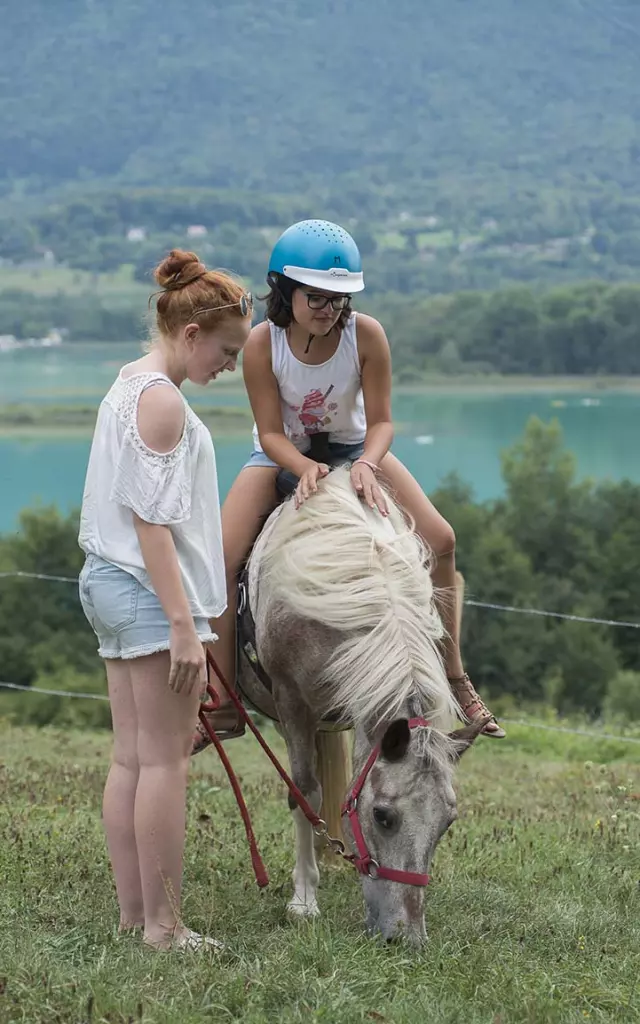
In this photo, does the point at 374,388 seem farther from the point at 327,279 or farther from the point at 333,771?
the point at 333,771

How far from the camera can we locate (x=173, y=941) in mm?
3488

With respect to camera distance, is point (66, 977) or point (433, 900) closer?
point (66, 977)

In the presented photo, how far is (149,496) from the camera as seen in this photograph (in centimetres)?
337

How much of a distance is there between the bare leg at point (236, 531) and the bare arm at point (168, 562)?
1273mm

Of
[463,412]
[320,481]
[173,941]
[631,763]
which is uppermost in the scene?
[320,481]

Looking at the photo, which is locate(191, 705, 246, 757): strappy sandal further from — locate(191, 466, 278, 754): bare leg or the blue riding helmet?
the blue riding helmet

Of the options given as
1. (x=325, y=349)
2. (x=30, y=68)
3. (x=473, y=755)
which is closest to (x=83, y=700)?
(x=473, y=755)

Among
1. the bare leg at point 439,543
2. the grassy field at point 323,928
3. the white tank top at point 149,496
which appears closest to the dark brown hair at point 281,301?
the bare leg at point 439,543

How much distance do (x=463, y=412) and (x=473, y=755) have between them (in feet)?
227

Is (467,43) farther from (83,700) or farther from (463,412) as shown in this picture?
(83,700)

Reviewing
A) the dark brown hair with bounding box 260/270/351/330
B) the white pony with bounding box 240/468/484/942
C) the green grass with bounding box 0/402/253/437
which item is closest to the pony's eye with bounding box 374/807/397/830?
the white pony with bounding box 240/468/484/942

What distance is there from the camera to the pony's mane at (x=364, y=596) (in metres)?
3.66

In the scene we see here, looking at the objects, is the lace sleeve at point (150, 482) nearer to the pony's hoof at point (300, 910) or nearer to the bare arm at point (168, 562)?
the bare arm at point (168, 562)

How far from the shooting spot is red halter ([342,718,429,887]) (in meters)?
3.43
